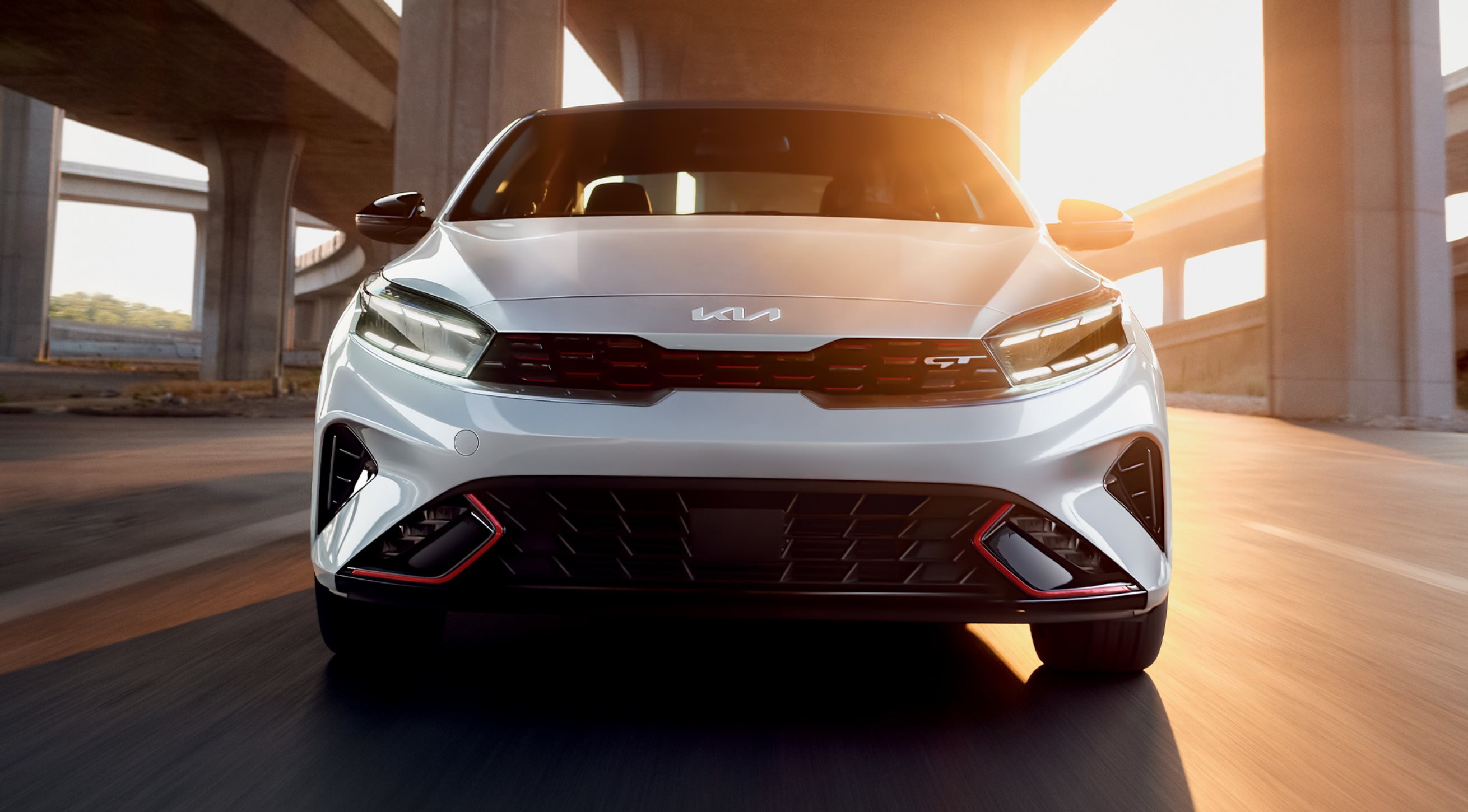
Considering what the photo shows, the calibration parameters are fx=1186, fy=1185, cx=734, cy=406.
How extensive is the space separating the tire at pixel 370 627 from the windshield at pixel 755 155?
1535 mm

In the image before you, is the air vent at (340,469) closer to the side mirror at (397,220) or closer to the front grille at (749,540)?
the front grille at (749,540)

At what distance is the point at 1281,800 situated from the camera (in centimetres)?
208

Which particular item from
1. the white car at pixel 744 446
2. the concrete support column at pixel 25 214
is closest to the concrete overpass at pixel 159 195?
the concrete support column at pixel 25 214

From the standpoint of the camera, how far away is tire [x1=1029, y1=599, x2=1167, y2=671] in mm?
2770

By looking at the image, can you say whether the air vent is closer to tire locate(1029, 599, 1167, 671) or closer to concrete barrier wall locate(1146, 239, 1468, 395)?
tire locate(1029, 599, 1167, 671)

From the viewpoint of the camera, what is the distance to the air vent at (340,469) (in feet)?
8.32

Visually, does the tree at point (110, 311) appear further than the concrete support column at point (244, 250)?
Yes

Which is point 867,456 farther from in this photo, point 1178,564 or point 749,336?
point 1178,564

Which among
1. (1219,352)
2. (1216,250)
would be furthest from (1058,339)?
(1216,250)

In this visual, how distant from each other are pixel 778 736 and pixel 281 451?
7573 millimetres

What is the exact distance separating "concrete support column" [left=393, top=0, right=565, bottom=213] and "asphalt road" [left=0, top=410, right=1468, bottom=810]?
9.37 metres

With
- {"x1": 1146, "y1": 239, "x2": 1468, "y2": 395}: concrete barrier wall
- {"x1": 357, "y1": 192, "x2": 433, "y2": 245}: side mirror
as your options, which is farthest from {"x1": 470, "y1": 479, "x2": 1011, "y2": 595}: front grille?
{"x1": 1146, "y1": 239, "x2": 1468, "y2": 395}: concrete barrier wall

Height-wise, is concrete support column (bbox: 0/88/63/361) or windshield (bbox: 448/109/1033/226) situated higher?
concrete support column (bbox: 0/88/63/361)

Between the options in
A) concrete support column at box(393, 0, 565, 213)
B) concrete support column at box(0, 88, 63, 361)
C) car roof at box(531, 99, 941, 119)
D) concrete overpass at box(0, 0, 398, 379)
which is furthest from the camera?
concrete support column at box(0, 88, 63, 361)
